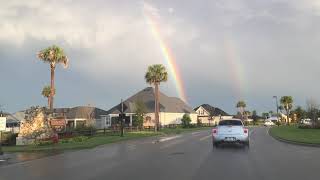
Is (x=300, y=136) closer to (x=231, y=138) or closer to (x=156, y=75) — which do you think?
(x=231, y=138)

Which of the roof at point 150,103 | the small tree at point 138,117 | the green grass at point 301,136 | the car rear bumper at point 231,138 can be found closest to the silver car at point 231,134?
the car rear bumper at point 231,138

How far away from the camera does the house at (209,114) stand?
463 feet

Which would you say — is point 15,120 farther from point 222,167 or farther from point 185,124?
point 222,167

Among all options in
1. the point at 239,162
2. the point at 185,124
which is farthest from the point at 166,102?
the point at 239,162

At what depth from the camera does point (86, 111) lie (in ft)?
343

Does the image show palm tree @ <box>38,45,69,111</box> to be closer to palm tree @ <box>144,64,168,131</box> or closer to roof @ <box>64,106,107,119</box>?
palm tree @ <box>144,64,168,131</box>

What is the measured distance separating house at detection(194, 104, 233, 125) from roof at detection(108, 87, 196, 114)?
12564 millimetres

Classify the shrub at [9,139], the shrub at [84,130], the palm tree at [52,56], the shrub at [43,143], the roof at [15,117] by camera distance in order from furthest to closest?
1. the roof at [15,117]
2. the palm tree at [52,56]
3. the shrub at [84,130]
4. the shrub at [9,139]
5. the shrub at [43,143]

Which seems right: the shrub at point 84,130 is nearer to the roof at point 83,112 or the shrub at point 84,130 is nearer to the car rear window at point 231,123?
the car rear window at point 231,123

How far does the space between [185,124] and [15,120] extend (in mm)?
34923

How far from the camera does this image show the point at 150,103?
107 metres

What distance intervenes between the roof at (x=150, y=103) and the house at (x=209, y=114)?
41.2 feet

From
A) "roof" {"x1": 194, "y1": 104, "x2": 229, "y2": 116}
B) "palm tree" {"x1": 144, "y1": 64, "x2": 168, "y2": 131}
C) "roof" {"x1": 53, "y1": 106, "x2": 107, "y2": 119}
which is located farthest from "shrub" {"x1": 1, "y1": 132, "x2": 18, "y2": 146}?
"roof" {"x1": 194, "y1": 104, "x2": 229, "y2": 116}

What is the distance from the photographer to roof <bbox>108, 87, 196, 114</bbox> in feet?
335
